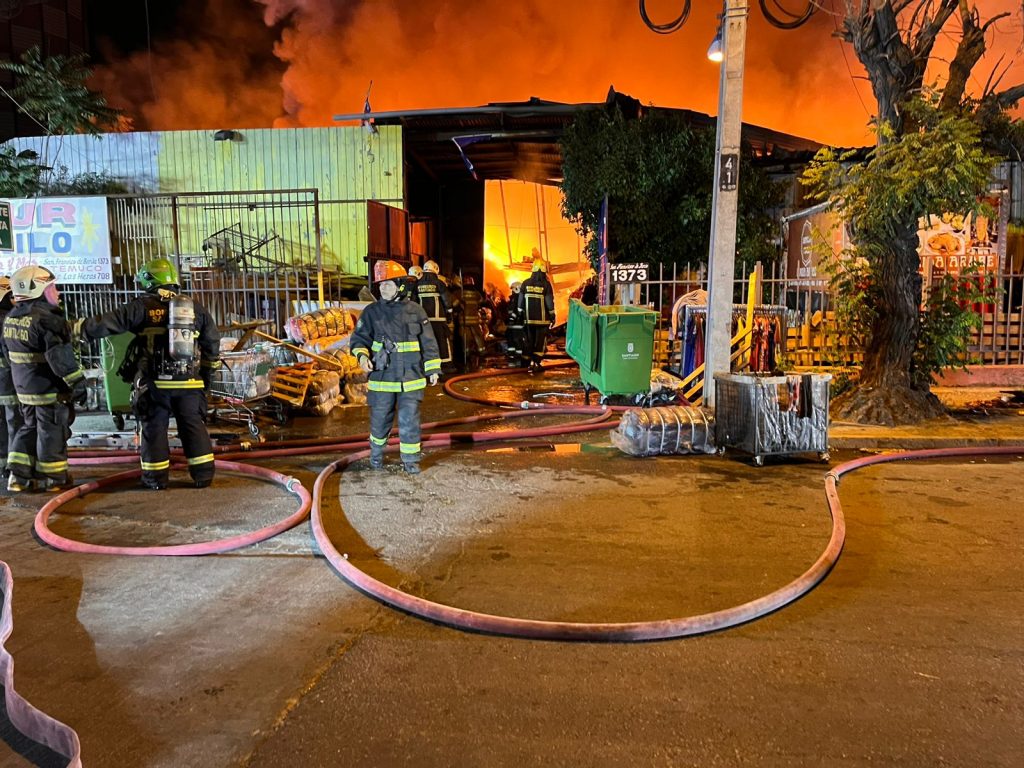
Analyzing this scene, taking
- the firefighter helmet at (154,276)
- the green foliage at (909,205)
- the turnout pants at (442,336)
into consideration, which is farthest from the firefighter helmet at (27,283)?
the green foliage at (909,205)

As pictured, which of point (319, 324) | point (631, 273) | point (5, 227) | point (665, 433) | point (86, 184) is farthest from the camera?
point (86, 184)

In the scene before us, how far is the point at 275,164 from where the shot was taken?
17250 millimetres

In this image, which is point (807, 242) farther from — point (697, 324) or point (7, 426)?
point (7, 426)

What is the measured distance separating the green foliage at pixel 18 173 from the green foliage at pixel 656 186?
1343 cm

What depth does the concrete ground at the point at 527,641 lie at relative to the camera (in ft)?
8.77

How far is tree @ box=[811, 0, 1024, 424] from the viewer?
25.0 feet

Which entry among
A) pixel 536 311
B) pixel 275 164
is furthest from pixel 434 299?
pixel 275 164

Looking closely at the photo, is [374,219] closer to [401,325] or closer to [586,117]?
[586,117]

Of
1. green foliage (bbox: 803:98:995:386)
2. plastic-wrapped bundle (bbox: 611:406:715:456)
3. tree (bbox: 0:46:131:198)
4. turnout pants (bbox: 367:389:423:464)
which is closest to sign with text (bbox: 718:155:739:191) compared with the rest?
green foliage (bbox: 803:98:995:386)

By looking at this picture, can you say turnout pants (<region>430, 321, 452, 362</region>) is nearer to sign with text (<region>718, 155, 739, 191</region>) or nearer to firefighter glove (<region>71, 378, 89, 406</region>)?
sign with text (<region>718, 155, 739, 191</region>)

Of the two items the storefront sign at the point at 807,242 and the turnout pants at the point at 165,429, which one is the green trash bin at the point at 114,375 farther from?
the storefront sign at the point at 807,242

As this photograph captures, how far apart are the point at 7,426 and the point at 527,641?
5.47 meters

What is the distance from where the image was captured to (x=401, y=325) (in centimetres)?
653

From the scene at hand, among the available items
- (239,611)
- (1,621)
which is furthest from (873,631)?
(1,621)
